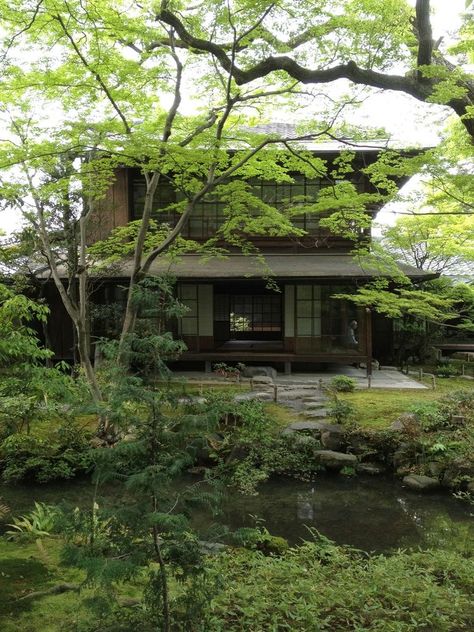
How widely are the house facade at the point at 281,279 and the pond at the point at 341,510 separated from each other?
635cm

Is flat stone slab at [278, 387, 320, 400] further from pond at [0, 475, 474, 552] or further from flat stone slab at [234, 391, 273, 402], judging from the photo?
pond at [0, 475, 474, 552]

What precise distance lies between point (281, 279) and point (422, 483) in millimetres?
6993

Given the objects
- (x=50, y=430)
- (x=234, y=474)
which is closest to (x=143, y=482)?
(x=234, y=474)

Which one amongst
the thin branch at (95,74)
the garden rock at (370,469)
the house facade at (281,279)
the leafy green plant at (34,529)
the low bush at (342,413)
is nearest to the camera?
the leafy green plant at (34,529)

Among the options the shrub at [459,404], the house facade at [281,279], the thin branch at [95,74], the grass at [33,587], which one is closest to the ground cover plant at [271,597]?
the grass at [33,587]

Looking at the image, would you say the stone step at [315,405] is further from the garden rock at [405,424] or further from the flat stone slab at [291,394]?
the garden rock at [405,424]

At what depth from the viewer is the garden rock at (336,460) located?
8.66 m

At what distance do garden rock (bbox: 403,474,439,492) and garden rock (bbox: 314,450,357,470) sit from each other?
40.3 inches

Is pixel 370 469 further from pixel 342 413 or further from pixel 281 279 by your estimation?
pixel 281 279

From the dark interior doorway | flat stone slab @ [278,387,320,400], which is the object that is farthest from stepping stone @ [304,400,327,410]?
the dark interior doorway

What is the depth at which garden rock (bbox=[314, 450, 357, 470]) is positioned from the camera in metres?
8.66

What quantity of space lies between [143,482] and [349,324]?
12995mm

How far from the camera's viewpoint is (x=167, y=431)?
2.71 meters

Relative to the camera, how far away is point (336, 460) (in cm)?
866
